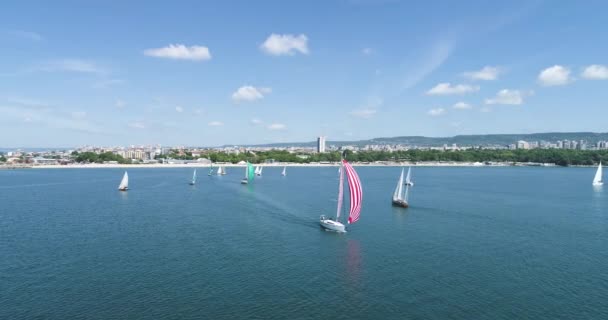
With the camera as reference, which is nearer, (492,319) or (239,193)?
(492,319)

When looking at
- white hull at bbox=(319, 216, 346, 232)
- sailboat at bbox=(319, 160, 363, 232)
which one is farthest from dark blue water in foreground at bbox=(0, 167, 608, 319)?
sailboat at bbox=(319, 160, 363, 232)

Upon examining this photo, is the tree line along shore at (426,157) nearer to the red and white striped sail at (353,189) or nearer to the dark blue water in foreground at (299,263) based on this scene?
the dark blue water in foreground at (299,263)

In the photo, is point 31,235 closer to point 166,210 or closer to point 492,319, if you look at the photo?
point 166,210

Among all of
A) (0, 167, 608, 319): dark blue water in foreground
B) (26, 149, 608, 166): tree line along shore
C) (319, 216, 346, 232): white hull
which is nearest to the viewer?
(0, 167, 608, 319): dark blue water in foreground

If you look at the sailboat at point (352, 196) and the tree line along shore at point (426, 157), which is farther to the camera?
the tree line along shore at point (426, 157)

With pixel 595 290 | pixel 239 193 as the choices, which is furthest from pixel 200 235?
pixel 239 193

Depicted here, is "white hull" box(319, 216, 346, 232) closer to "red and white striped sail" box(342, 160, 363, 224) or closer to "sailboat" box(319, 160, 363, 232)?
"sailboat" box(319, 160, 363, 232)

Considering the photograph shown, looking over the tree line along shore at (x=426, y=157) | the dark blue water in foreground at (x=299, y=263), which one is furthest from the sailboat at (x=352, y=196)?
the tree line along shore at (x=426, y=157)

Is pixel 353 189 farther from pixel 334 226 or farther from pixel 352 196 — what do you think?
pixel 334 226
